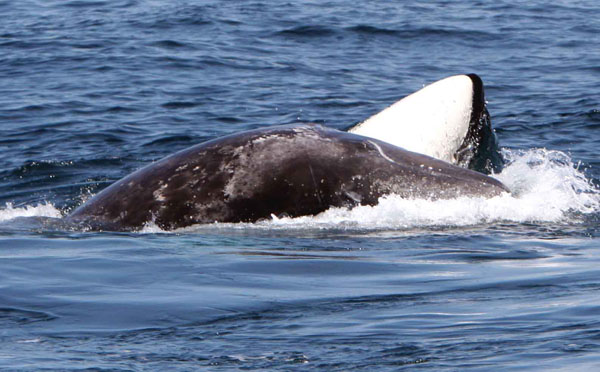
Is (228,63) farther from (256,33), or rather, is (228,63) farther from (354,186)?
(354,186)

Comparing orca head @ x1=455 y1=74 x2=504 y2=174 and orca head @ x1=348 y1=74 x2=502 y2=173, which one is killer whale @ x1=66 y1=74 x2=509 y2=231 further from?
orca head @ x1=455 y1=74 x2=504 y2=174

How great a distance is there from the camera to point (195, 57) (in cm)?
2512

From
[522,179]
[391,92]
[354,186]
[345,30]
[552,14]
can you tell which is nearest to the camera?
[354,186]

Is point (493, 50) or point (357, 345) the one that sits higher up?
point (357, 345)

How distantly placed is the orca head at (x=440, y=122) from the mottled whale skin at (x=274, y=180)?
109 centimetres

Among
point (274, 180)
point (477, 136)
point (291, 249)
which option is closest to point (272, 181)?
point (274, 180)

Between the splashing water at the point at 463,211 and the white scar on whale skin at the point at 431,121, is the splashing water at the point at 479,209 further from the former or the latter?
the white scar on whale skin at the point at 431,121

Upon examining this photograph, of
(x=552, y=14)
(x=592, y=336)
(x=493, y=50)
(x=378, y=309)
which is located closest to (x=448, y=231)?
(x=378, y=309)

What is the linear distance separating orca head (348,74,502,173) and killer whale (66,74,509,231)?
3.53 ft

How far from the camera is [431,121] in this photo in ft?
34.4

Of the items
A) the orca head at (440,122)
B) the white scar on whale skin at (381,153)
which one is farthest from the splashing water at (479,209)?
the orca head at (440,122)

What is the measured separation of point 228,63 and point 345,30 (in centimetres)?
464

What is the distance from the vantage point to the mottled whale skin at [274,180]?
8.80 metres

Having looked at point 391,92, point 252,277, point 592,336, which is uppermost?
point 592,336
